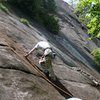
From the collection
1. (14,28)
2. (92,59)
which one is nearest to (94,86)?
(14,28)

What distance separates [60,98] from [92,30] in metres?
7.61

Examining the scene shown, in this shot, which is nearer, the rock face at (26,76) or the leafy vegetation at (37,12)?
the rock face at (26,76)

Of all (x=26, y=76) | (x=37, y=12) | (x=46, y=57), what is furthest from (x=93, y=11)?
(x=37, y=12)

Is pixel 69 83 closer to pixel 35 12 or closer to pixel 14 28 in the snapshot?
pixel 14 28

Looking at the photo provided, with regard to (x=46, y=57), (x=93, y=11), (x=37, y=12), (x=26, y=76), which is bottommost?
(x=37, y=12)

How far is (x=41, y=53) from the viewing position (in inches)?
579

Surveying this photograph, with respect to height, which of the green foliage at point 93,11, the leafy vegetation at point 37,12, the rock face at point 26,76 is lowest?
the leafy vegetation at point 37,12

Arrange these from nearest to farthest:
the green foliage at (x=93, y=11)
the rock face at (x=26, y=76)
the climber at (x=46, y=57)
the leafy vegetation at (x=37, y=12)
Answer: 1. the rock face at (x=26, y=76)
2. the climber at (x=46, y=57)
3. the green foliage at (x=93, y=11)
4. the leafy vegetation at (x=37, y=12)

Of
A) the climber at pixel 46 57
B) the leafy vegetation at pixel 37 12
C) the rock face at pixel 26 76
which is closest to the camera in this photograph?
the rock face at pixel 26 76

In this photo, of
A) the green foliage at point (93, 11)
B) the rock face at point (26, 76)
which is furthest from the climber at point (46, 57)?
the green foliage at point (93, 11)

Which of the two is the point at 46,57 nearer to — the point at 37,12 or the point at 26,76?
the point at 26,76

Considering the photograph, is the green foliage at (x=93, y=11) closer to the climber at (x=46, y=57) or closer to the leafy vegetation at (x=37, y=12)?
the climber at (x=46, y=57)

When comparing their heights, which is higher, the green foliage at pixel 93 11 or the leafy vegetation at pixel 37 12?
the green foliage at pixel 93 11

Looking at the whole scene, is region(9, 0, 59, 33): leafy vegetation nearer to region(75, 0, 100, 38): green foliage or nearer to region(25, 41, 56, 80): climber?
region(75, 0, 100, 38): green foliage
